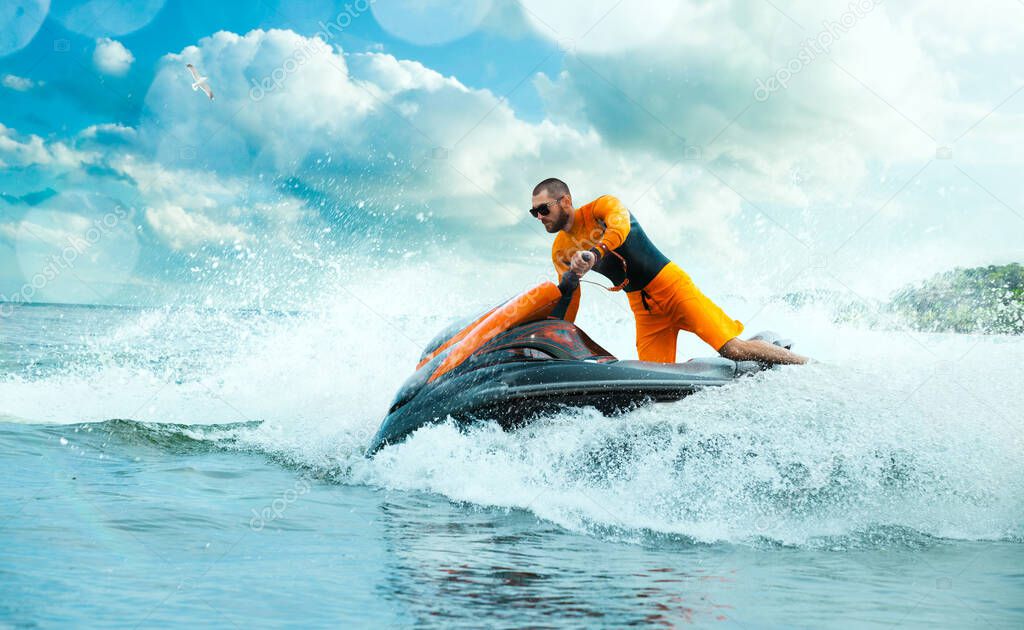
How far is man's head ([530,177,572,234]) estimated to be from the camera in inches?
202

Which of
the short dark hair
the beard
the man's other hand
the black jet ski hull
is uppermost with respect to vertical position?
the short dark hair

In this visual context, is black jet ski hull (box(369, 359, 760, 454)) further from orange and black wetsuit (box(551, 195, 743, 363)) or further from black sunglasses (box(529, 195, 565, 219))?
black sunglasses (box(529, 195, 565, 219))

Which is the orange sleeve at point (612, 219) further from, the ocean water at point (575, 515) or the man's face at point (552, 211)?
the ocean water at point (575, 515)

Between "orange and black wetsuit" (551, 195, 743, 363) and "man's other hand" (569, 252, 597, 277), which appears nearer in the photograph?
"man's other hand" (569, 252, 597, 277)

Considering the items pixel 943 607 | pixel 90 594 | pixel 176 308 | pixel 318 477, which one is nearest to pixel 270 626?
pixel 90 594

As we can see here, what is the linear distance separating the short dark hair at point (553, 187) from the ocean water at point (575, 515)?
58.9 inches

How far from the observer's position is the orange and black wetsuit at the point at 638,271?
203 inches

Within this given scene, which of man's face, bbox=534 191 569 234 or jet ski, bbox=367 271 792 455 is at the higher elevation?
man's face, bbox=534 191 569 234

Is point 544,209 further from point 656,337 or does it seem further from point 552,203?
point 656,337

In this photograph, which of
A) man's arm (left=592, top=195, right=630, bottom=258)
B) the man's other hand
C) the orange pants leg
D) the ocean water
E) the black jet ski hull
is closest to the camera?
the ocean water

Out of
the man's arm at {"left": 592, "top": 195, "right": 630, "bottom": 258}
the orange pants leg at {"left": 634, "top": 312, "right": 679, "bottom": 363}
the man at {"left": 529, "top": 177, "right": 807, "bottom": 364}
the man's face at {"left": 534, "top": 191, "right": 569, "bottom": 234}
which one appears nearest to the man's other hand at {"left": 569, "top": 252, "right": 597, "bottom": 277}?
the man at {"left": 529, "top": 177, "right": 807, "bottom": 364}

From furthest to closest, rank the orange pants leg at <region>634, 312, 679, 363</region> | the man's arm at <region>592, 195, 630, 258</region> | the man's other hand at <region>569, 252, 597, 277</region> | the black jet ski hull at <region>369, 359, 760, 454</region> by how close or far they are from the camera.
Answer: the orange pants leg at <region>634, 312, 679, 363</region>
the man's arm at <region>592, 195, 630, 258</region>
the man's other hand at <region>569, 252, 597, 277</region>
the black jet ski hull at <region>369, 359, 760, 454</region>

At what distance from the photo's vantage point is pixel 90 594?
102 inches

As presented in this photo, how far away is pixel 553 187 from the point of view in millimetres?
5164
